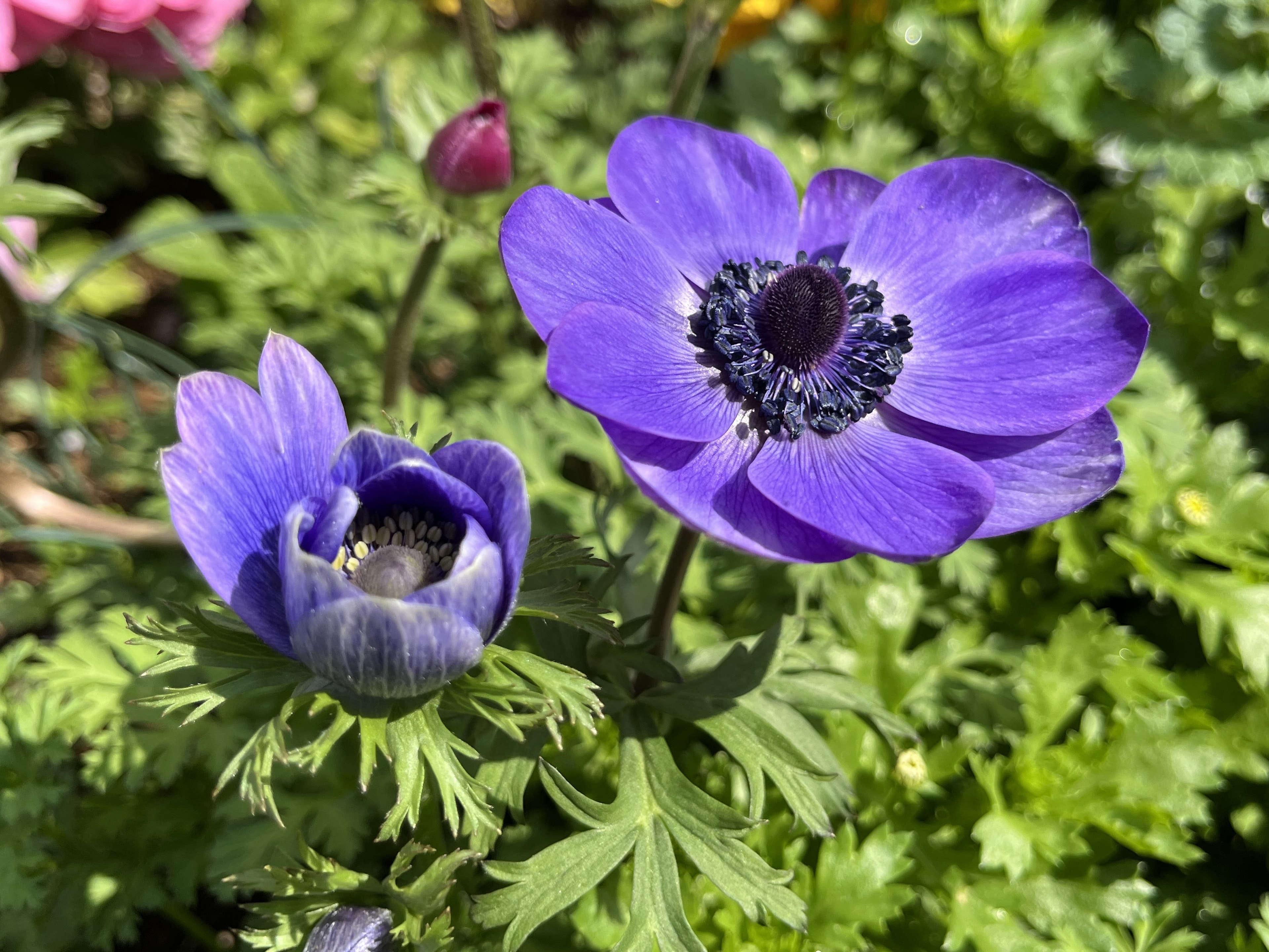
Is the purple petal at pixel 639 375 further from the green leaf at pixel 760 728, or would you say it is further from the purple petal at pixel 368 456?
the green leaf at pixel 760 728

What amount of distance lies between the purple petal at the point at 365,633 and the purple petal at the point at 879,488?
0.41 metres

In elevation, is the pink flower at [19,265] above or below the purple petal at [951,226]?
below

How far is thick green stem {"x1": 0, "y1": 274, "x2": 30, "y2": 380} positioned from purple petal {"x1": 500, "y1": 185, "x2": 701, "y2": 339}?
4.75 ft

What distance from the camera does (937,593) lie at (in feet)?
7.84

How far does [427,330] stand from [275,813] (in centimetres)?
174

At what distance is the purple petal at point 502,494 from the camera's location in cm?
106

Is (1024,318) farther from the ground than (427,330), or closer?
farther from the ground

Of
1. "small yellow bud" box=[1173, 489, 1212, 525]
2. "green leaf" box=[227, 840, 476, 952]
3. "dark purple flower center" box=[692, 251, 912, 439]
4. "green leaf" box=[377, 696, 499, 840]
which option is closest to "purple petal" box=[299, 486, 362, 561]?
"green leaf" box=[377, 696, 499, 840]

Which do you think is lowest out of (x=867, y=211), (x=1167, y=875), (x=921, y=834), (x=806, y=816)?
(x=1167, y=875)

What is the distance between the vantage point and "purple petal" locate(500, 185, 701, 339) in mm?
1195

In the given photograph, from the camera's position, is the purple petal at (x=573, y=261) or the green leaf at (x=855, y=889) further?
the green leaf at (x=855, y=889)

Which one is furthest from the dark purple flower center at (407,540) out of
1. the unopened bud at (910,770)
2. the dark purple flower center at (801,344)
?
the unopened bud at (910,770)

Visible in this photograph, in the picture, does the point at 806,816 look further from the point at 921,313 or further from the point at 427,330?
the point at 427,330

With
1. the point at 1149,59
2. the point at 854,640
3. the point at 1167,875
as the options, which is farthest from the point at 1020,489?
the point at 1149,59
